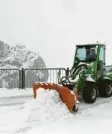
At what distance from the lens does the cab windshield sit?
13449mm

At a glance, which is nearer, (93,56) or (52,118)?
(52,118)

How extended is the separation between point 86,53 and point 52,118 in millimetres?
4621

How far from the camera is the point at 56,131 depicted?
8602 millimetres

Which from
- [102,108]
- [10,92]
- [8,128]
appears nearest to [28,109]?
[8,128]

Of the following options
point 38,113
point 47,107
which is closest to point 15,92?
point 47,107

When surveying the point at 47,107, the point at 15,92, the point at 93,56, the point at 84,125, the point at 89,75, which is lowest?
the point at 15,92

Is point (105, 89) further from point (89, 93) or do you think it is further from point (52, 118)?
point (52, 118)

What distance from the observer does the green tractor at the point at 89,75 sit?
1234cm

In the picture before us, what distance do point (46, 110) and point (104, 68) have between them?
468 centimetres

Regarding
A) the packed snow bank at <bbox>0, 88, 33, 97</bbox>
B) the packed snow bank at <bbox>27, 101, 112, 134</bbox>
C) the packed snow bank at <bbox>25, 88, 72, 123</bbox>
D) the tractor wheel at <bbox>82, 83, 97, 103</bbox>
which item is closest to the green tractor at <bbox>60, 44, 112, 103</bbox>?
the tractor wheel at <bbox>82, 83, 97, 103</bbox>

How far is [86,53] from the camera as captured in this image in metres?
13.7

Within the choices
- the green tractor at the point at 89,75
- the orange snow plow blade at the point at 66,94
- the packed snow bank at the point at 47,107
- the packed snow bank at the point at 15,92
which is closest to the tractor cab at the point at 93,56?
the green tractor at the point at 89,75

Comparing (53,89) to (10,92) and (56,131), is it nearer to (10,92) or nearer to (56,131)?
(56,131)

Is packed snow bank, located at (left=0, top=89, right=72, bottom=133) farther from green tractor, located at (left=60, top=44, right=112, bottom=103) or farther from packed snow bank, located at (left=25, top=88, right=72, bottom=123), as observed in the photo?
green tractor, located at (left=60, top=44, right=112, bottom=103)
